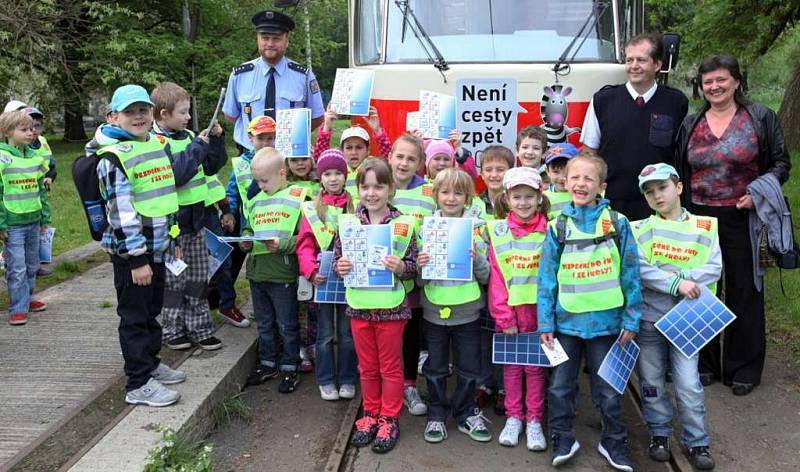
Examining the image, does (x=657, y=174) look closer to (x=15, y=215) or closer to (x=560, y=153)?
(x=560, y=153)

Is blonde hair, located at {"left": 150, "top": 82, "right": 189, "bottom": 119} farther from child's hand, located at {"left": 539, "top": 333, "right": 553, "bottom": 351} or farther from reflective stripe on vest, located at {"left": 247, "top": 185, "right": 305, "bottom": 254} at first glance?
child's hand, located at {"left": 539, "top": 333, "right": 553, "bottom": 351}

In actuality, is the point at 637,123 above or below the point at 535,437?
above

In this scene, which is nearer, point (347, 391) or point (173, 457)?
point (173, 457)

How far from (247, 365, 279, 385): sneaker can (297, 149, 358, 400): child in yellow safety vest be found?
548 mm

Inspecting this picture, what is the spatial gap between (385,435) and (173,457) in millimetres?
1176

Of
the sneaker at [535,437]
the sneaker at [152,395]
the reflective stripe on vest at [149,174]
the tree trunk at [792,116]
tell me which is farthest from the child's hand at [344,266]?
the tree trunk at [792,116]

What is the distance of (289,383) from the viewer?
18.1ft

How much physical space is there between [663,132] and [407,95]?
6.46 ft

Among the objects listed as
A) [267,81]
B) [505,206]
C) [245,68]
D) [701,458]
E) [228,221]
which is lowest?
[701,458]

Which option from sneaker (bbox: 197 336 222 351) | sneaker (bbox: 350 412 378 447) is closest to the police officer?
sneaker (bbox: 197 336 222 351)

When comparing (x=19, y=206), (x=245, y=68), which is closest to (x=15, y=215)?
(x=19, y=206)

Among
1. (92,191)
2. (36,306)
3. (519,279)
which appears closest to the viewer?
(519,279)

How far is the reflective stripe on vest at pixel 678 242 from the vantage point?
14.5 ft

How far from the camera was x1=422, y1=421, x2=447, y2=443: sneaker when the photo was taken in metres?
4.67
